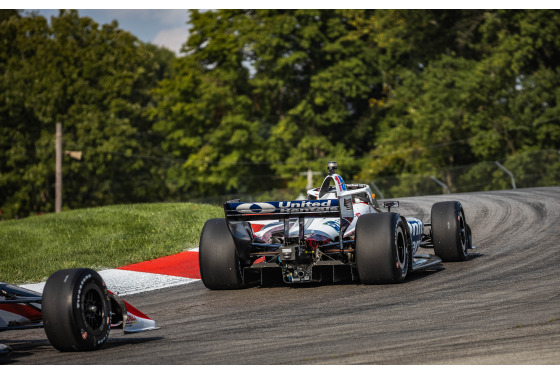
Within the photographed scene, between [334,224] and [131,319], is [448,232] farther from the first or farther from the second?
[131,319]

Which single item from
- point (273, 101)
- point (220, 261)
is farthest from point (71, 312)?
point (273, 101)

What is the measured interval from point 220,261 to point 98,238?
5.94 meters

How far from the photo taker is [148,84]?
57.8 meters

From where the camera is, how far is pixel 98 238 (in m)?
15.6

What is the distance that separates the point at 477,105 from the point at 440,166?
386cm

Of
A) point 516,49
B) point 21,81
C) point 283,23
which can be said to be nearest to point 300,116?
point 283,23

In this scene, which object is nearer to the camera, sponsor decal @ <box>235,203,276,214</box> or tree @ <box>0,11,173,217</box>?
sponsor decal @ <box>235,203,276,214</box>

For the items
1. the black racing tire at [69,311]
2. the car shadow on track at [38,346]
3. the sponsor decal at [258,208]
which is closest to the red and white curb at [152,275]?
the sponsor decal at [258,208]

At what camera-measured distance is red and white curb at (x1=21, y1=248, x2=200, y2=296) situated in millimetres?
11305

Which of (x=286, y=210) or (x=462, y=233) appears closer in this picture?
(x=286, y=210)

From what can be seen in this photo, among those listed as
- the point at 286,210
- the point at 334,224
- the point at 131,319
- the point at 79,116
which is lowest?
the point at 131,319

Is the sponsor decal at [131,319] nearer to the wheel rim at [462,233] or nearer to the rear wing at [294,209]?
the rear wing at [294,209]

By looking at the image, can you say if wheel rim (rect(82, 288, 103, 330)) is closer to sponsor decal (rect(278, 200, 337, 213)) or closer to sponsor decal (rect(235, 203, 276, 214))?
sponsor decal (rect(235, 203, 276, 214))

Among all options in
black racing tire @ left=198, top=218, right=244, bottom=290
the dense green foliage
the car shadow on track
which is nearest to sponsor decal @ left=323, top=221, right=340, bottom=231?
black racing tire @ left=198, top=218, right=244, bottom=290
